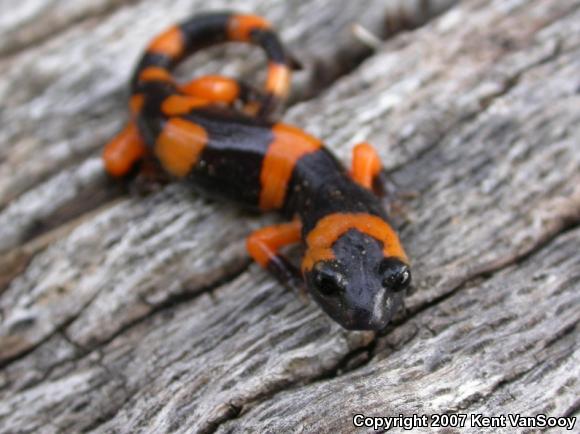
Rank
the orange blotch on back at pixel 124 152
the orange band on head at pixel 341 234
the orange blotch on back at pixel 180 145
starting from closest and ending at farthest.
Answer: the orange band on head at pixel 341 234
the orange blotch on back at pixel 180 145
the orange blotch on back at pixel 124 152

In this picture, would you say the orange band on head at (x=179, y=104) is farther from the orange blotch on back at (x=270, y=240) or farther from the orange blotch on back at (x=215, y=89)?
the orange blotch on back at (x=270, y=240)

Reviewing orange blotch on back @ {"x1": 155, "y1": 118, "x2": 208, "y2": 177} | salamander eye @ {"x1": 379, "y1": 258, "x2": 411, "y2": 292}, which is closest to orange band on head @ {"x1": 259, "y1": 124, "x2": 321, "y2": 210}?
orange blotch on back @ {"x1": 155, "y1": 118, "x2": 208, "y2": 177}

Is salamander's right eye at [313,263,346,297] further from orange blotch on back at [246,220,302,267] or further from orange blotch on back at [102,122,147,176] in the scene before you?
orange blotch on back at [102,122,147,176]

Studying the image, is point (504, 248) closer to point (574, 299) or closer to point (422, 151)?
point (574, 299)

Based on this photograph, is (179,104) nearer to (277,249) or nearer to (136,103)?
(136,103)

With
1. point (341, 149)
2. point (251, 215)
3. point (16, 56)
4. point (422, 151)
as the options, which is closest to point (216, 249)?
point (251, 215)

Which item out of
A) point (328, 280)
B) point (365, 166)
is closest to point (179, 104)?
point (365, 166)

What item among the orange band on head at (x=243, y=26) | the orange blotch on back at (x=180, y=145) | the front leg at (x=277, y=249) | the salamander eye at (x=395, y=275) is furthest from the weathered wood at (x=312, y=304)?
the orange band on head at (x=243, y=26)
